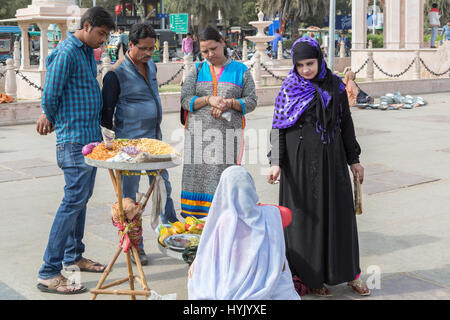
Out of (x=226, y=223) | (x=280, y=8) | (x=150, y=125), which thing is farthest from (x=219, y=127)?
(x=280, y=8)

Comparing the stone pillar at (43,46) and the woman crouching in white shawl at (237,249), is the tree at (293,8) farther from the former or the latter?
the woman crouching in white shawl at (237,249)

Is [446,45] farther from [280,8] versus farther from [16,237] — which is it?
[280,8]

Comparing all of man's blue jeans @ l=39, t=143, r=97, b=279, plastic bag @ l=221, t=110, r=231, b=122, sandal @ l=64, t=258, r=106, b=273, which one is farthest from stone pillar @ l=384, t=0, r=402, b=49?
man's blue jeans @ l=39, t=143, r=97, b=279

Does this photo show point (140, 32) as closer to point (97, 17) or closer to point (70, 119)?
point (97, 17)

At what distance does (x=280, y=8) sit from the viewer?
45.2 metres

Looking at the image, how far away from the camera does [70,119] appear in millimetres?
4340

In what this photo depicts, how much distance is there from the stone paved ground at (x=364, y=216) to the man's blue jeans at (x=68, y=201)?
241 mm

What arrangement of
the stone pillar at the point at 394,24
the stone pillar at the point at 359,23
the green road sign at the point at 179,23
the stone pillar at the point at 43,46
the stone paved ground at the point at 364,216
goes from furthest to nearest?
1. the green road sign at the point at 179,23
2. the stone pillar at the point at 394,24
3. the stone pillar at the point at 359,23
4. the stone pillar at the point at 43,46
5. the stone paved ground at the point at 364,216

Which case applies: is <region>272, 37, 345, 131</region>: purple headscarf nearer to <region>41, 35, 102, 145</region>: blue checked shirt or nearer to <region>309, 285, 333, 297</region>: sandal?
<region>309, 285, 333, 297</region>: sandal

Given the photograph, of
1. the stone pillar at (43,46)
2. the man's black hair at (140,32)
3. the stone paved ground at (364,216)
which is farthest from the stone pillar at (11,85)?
the man's black hair at (140,32)

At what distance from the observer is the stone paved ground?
15.1 ft

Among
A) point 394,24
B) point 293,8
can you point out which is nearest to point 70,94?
point 394,24

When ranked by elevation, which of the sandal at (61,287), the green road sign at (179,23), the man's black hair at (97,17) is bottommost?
the sandal at (61,287)

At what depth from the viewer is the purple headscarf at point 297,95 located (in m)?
4.32
